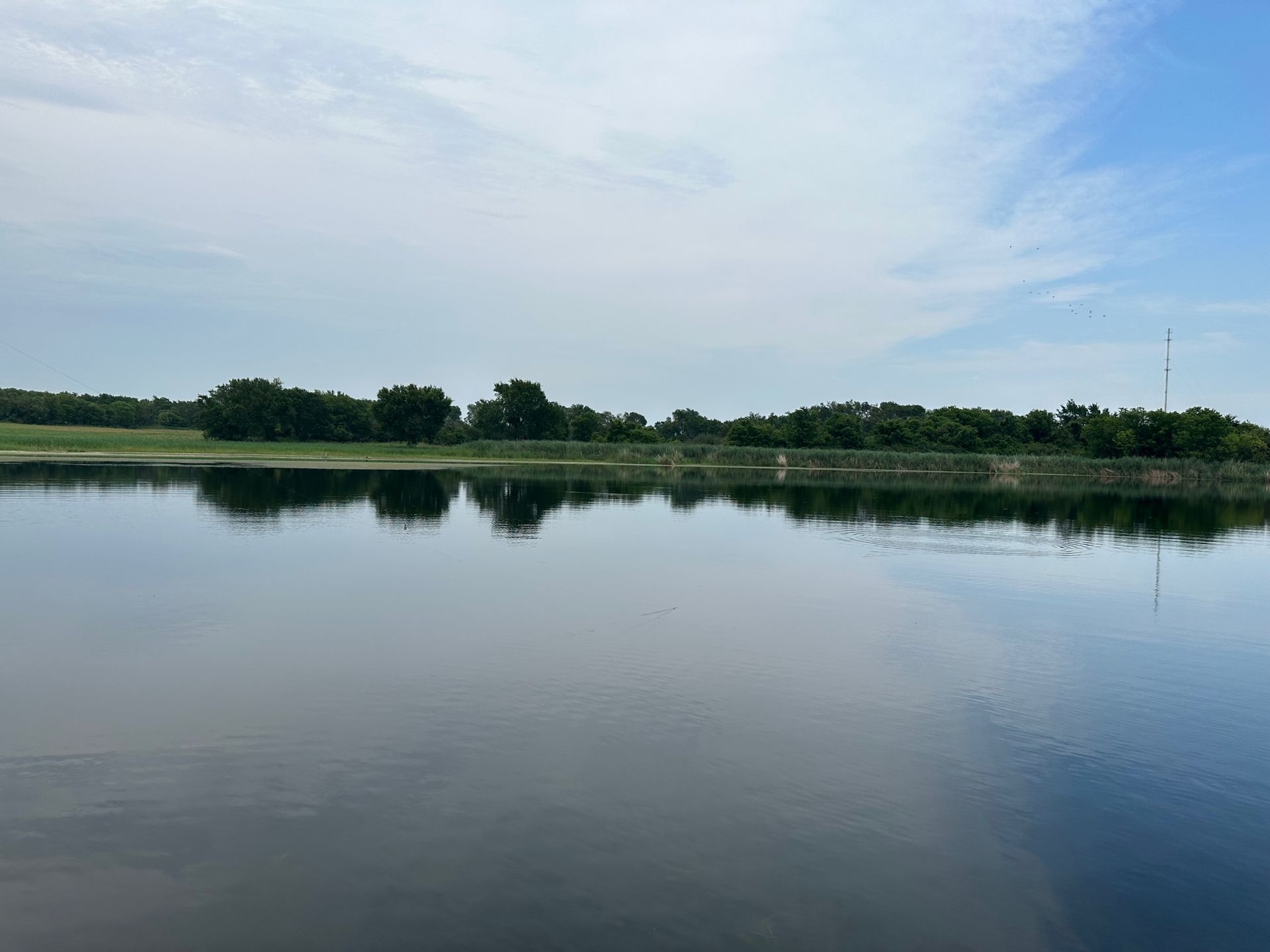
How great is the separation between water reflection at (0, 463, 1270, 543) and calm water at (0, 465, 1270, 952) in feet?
35.3

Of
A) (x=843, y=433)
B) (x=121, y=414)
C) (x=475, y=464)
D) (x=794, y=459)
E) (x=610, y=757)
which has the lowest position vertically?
(x=610, y=757)

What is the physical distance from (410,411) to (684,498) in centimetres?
7502

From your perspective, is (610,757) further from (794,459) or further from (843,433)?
(843,433)

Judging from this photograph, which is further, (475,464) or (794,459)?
(794,459)

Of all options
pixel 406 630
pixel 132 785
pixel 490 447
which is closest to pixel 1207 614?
pixel 406 630

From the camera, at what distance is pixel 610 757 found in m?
9.03

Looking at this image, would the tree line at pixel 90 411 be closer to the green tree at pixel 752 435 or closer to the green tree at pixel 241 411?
the green tree at pixel 241 411

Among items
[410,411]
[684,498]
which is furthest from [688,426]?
[684,498]

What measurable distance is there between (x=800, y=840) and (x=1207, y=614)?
15285 mm

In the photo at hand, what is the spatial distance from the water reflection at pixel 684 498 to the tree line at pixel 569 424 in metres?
43.0

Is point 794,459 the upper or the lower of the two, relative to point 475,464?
upper

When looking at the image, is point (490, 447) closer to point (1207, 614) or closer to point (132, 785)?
point (1207, 614)

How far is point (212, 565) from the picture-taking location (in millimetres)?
18812

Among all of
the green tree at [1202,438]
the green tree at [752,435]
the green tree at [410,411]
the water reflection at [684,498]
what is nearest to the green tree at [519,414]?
the green tree at [410,411]
